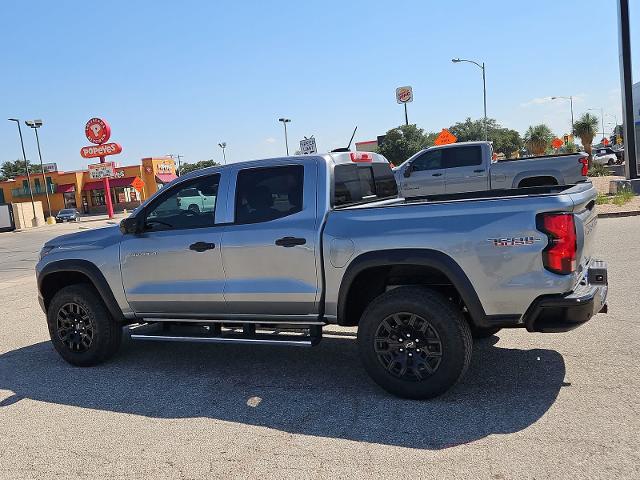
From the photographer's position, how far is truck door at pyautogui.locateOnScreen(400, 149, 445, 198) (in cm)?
1523

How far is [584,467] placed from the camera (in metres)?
3.20

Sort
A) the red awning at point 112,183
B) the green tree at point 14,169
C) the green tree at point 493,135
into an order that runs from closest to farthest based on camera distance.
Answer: the red awning at point 112,183
the green tree at point 493,135
the green tree at point 14,169

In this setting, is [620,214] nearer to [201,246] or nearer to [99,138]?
[201,246]

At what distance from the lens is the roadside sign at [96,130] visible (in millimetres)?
45938

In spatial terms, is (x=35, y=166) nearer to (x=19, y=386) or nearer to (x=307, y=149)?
(x=307, y=149)

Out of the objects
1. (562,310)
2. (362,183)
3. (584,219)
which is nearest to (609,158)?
(362,183)

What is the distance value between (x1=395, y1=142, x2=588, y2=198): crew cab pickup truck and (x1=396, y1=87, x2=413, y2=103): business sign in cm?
4850

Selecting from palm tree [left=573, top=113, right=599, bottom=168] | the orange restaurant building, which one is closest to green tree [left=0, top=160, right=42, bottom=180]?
the orange restaurant building

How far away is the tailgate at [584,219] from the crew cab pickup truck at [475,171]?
8935mm

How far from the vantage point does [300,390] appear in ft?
15.7

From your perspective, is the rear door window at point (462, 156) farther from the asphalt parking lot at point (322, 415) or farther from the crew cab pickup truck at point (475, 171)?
the asphalt parking lot at point (322, 415)

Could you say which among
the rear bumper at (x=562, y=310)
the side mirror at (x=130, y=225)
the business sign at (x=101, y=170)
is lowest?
the rear bumper at (x=562, y=310)

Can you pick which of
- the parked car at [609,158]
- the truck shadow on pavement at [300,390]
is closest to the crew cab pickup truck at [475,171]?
the truck shadow on pavement at [300,390]

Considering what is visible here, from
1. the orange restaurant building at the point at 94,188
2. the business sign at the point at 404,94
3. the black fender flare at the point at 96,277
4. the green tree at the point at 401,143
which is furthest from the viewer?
the orange restaurant building at the point at 94,188
